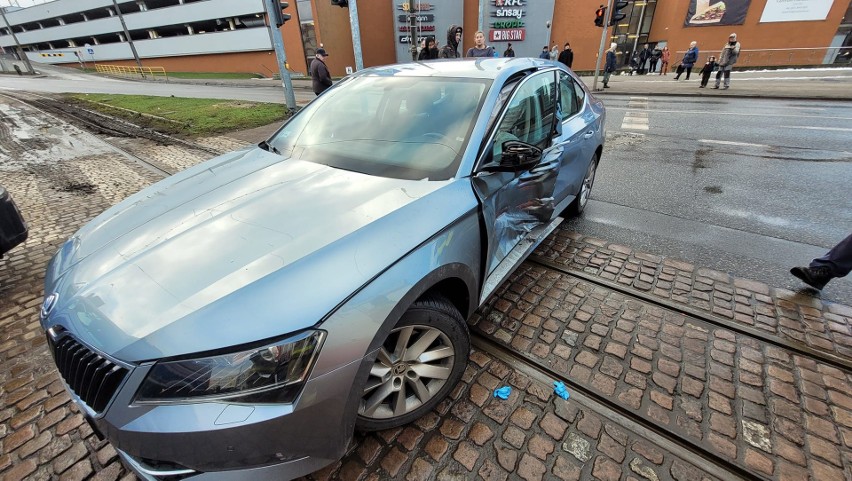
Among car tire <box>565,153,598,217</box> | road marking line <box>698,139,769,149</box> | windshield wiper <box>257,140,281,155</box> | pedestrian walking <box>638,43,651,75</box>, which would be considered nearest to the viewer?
windshield wiper <box>257,140,281,155</box>

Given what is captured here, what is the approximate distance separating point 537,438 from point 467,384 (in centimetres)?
50

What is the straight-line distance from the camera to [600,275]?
11.1 ft

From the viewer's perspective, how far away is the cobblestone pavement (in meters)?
1.88

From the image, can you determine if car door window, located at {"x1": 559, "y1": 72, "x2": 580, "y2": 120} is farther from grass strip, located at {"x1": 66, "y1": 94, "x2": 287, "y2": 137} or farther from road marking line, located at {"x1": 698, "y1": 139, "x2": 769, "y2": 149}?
grass strip, located at {"x1": 66, "y1": 94, "x2": 287, "y2": 137}

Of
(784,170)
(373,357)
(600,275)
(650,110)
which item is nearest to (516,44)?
(650,110)

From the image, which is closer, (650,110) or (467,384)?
(467,384)

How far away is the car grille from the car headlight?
0.44ft

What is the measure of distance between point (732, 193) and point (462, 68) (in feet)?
14.7

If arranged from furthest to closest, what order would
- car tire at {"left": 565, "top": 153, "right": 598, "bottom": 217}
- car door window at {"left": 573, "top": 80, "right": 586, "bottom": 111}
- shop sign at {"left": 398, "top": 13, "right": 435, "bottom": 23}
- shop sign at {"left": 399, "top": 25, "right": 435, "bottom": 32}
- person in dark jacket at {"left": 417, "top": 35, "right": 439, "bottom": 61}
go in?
shop sign at {"left": 399, "top": 25, "right": 435, "bottom": 32} → shop sign at {"left": 398, "top": 13, "right": 435, "bottom": 23} → person in dark jacket at {"left": 417, "top": 35, "right": 439, "bottom": 61} → car tire at {"left": 565, "top": 153, "right": 598, "bottom": 217} → car door window at {"left": 573, "top": 80, "right": 586, "bottom": 111}

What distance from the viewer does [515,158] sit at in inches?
86.9

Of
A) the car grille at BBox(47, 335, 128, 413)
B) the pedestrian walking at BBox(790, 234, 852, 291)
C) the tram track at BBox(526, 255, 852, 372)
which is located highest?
the car grille at BBox(47, 335, 128, 413)

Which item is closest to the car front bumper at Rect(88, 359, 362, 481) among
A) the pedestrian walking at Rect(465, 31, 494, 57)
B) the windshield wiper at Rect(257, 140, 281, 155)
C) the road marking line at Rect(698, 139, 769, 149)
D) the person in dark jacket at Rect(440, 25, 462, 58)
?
the windshield wiper at Rect(257, 140, 281, 155)

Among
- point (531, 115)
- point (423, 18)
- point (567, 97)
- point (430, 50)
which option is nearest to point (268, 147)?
point (531, 115)

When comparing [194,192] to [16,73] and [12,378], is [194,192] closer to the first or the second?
[12,378]
